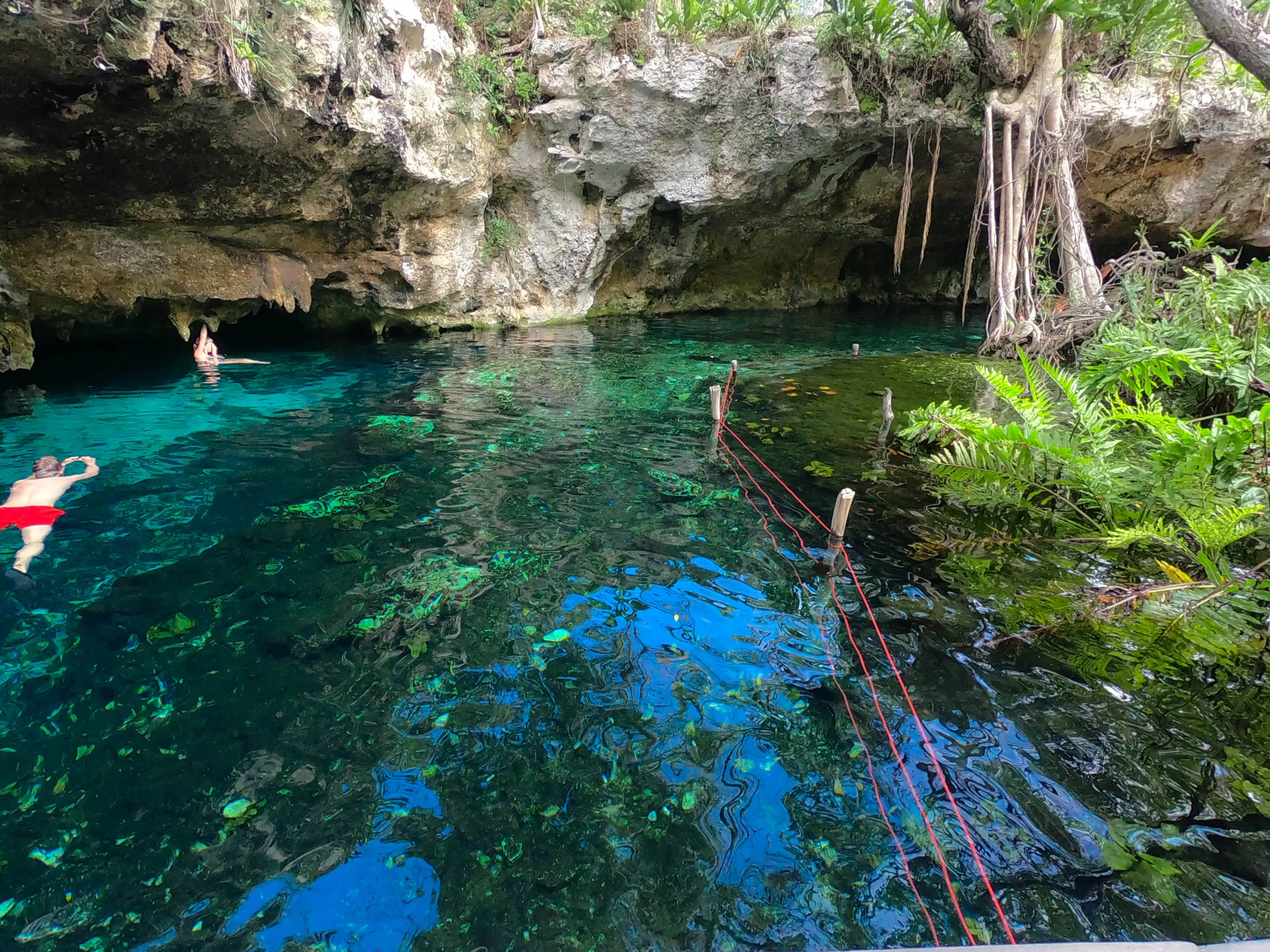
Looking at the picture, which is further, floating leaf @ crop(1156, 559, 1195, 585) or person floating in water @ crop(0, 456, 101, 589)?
person floating in water @ crop(0, 456, 101, 589)

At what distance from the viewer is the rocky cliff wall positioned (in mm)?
7121

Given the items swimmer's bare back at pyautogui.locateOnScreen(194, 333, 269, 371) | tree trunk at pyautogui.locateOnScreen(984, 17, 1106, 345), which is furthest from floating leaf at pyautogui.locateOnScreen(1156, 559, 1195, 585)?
swimmer's bare back at pyautogui.locateOnScreen(194, 333, 269, 371)

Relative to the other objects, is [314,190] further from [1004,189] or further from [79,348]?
[1004,189]

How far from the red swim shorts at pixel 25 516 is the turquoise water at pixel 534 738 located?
0.17m

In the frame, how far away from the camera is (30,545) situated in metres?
4.19

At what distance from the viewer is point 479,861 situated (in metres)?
2.21

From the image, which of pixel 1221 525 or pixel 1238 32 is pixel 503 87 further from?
pixel 1221 525

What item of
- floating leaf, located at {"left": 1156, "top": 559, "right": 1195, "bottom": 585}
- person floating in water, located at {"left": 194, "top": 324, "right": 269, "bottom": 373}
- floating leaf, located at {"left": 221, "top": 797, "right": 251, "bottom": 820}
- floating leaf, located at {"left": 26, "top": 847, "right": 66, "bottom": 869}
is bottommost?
floating leaf, located at {"left": 26, "top": 847, "right": 66, "bottom": 869}

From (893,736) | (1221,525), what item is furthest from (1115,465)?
(893,736)

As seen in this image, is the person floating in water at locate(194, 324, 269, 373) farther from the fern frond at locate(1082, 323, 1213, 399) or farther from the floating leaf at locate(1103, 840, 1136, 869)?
the floating leaf at locate(1103, 840, 1136, 869)

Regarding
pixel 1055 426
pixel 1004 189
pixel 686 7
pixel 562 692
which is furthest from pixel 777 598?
pixel 686 7

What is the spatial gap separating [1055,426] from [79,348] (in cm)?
1578

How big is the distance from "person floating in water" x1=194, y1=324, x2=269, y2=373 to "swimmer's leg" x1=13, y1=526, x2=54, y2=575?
6693 millimetres

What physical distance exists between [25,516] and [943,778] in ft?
19.5
